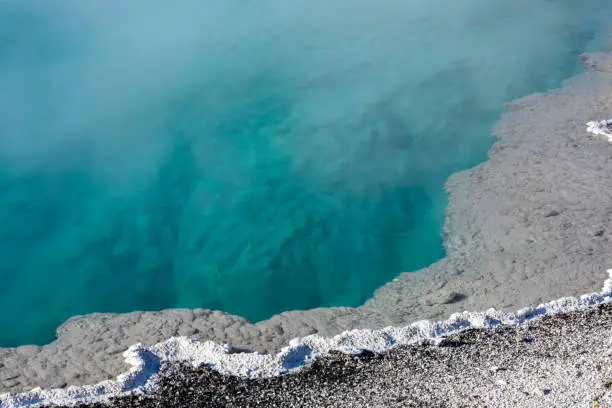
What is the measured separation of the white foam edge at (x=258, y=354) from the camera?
199 inches

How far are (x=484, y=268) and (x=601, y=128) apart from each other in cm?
335

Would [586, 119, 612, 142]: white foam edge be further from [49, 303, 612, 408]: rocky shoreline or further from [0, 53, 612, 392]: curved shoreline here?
[49, 303, 612, 408]: rocky shoreline

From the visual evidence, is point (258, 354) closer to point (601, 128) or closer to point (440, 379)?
point (440, 379)

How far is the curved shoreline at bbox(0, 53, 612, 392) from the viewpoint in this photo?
5633 millimetres

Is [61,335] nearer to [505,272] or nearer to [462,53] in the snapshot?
[505,272]

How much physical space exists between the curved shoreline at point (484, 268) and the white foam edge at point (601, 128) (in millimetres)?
128

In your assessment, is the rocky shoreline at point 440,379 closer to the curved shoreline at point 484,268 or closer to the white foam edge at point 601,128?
the curved shoreline at point 484,268

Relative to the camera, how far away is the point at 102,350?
5586mm

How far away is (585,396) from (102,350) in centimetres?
378

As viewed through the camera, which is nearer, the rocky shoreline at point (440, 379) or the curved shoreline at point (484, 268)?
the rocky shoreline at point (440, 379)

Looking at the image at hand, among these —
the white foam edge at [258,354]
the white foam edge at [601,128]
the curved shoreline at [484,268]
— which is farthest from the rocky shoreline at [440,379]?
the white foam edge at [601,128]

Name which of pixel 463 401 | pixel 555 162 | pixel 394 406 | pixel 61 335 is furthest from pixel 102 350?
pixel 555 162

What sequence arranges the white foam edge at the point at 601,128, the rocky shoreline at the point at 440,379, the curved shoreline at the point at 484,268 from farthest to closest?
the white foam edge at the point at 601,128
the curved shoreline at the point at 484,268
the rocky shoreline at the point at 440,379

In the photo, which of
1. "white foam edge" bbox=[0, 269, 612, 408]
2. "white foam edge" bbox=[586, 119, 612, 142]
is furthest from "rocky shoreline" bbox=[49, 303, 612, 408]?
"white foam edge" bbox=[586, 119, 612, 142]
